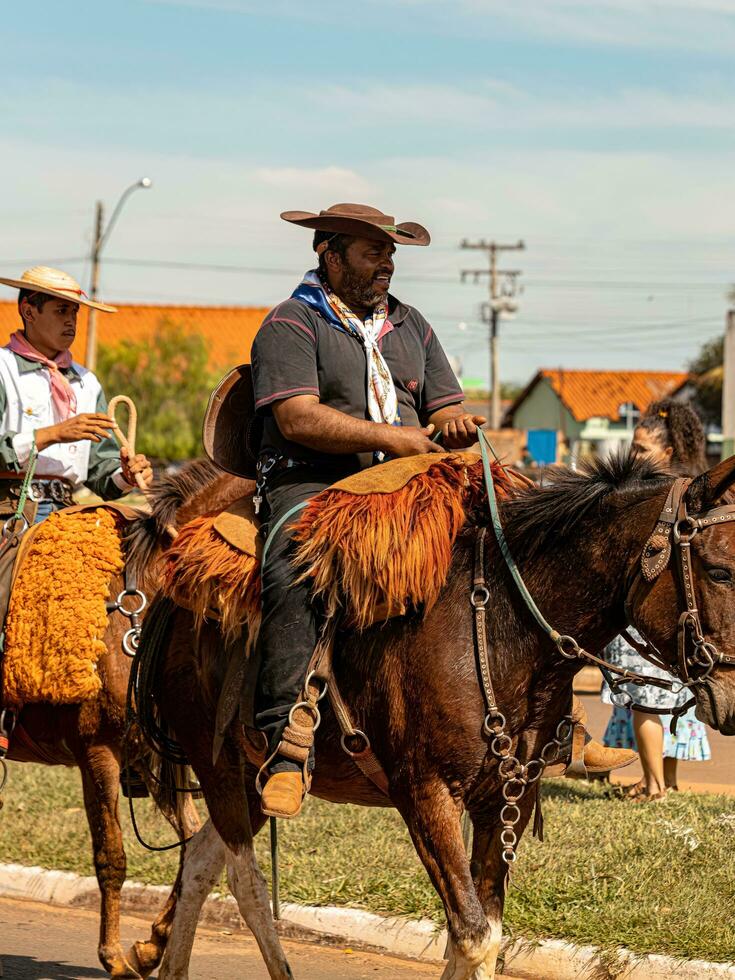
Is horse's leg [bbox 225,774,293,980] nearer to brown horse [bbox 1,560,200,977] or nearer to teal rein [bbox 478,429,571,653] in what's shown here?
brown horse [bbox 1,560,200,977]

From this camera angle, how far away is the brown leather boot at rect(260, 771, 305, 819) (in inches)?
181

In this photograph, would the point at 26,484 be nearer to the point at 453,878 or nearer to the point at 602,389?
the point at 453,878

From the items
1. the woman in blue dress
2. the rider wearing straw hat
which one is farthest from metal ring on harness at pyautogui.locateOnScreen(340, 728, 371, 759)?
the woman in blue dress

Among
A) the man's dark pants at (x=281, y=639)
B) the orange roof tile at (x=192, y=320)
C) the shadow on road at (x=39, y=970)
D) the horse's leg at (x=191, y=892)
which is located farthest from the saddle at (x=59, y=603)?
the orange roof tile at (x=192, y=320)

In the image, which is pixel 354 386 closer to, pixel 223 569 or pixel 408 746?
pixel 223 569

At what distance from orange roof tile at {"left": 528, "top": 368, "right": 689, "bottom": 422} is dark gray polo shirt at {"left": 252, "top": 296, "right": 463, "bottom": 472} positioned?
76.2m

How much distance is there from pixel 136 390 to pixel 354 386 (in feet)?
181

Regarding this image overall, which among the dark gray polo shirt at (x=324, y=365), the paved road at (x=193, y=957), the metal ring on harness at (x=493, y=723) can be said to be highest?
the dark gray polo shirt at (x=324, y=365)

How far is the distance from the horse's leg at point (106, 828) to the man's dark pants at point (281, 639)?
59.8 inches

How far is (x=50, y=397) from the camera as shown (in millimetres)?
6699

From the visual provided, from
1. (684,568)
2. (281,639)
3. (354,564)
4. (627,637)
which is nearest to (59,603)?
(281,639)

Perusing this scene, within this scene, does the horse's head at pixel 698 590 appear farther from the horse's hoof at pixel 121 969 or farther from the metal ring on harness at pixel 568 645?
the horse's hoof at pixel 121 969

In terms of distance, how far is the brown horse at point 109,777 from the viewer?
233 inches

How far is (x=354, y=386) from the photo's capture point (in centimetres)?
501
